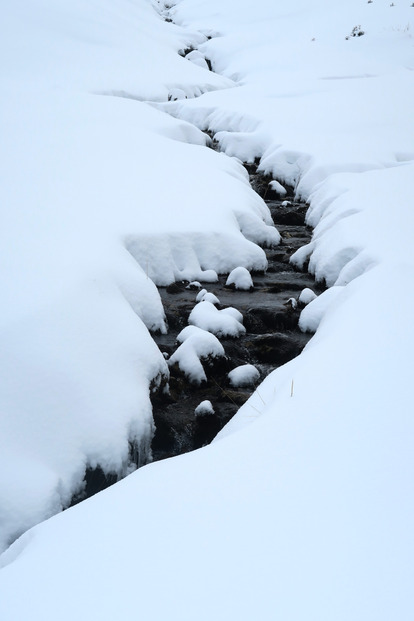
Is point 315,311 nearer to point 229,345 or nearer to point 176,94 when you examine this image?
point 229,345

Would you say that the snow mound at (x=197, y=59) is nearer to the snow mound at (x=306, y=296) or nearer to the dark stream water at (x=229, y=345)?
the dark stream water at (x=229, y=345)

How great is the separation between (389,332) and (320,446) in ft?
3.36

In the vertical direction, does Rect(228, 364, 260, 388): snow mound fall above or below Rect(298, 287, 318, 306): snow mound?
above

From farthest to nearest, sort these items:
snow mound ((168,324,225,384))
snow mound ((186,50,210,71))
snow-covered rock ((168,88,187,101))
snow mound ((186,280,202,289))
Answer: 1. snow mound ((186,50,210,71))
2. snow-covered rock ((168,88,187,101))
3. snow mound ((186,280,202,289))
4. snow mound ((168,324,225,384))

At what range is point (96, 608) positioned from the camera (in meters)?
1.25

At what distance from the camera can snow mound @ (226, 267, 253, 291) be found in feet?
16.4

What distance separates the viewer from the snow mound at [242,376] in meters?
3.72

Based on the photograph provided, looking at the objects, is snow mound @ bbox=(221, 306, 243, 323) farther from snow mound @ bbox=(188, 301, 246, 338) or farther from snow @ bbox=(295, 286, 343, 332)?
snow @ bbox=(295, 286, 343, 332)

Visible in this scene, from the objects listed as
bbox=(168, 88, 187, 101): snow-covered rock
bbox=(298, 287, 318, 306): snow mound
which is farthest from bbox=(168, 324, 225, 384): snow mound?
bbox=(168, 88, 187, 101): snow-covered rock

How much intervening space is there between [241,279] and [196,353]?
1.48 metres

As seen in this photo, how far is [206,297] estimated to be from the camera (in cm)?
457

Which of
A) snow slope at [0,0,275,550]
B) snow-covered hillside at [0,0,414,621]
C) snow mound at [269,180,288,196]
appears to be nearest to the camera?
snow-covered hillside at [0,0,414,621]

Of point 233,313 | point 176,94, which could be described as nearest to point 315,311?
point 233,313

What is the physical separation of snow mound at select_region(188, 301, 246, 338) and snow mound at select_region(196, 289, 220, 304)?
267mm
